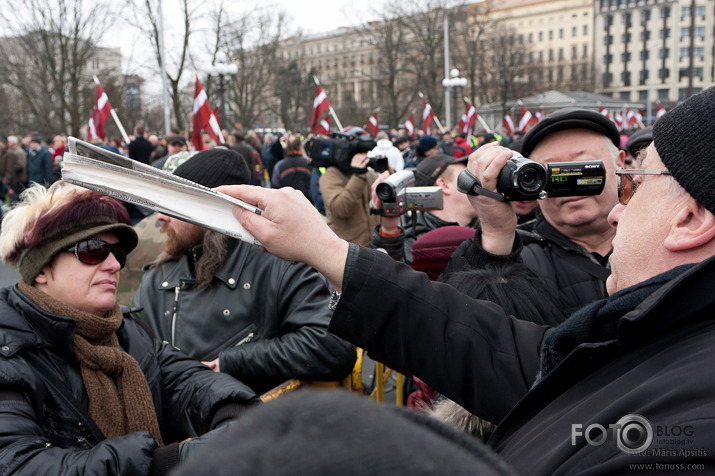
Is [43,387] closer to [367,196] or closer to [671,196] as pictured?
[671,196]

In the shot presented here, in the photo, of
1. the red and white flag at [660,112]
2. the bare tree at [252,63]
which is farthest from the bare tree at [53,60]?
the red and white flag at [660,112]

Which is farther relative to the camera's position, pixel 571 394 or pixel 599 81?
pixel 599 81

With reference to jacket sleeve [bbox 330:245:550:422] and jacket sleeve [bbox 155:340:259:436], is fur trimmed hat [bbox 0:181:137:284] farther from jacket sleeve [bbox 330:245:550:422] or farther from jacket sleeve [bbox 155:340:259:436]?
jacket sleeve [bbox 330:245:550:422]

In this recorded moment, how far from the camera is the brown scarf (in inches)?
78.0

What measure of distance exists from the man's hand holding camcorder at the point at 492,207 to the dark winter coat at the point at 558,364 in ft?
1.22

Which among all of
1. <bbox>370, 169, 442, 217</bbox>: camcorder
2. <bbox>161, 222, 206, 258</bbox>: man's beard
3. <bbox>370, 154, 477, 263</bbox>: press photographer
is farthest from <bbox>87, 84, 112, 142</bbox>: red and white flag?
<bbox>370, 169, 442, 217</bbox>: camcorder

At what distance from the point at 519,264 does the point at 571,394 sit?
0.89 metres

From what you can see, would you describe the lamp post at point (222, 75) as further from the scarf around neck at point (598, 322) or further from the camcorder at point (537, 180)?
the scarf around neck at point (598, 322)

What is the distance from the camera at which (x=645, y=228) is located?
1286 millimetres

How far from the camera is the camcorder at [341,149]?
18.7ft

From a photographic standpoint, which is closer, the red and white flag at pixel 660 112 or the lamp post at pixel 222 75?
the red and white flag at pixel 660 112

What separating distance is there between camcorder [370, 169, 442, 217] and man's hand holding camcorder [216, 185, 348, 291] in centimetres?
150

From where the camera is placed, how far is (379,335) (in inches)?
57.9

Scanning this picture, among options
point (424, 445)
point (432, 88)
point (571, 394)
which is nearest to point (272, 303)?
point (571, 394)
